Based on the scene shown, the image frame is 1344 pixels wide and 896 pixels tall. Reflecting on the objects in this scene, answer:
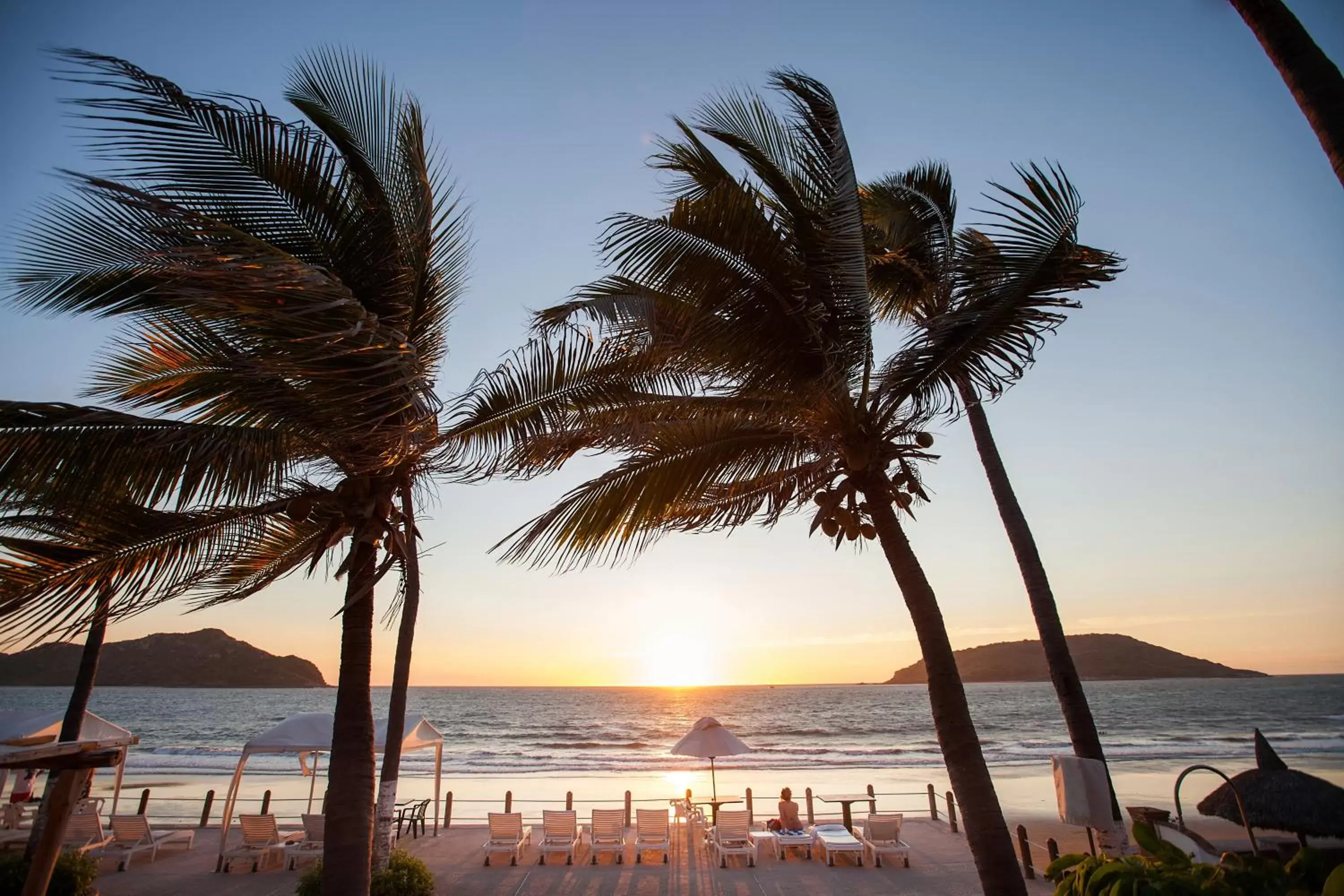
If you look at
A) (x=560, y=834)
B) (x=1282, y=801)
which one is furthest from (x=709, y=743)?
(x=1282, y=801)

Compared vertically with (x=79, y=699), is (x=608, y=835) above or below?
below

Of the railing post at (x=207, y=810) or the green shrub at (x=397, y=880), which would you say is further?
the railing post at (x=207, y=810)

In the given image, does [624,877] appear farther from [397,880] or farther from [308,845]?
[308,845]

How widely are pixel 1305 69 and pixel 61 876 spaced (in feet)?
46.3

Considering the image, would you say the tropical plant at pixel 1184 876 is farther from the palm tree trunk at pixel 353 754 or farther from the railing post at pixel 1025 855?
the railing post at pixel 1025 855

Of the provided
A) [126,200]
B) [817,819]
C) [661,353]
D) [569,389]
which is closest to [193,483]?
[126,200]

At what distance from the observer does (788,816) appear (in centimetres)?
1301

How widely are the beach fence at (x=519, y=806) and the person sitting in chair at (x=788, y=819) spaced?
1.85ft

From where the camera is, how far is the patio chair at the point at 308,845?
464 inches

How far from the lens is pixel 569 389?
6109mm

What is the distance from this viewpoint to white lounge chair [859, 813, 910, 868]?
1156 centimetres

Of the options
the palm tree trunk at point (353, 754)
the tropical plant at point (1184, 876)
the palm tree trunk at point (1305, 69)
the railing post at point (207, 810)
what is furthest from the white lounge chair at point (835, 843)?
the railing post at point (207, 810)

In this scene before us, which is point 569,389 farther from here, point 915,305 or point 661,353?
point 915,305

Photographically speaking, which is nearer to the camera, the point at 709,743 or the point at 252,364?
the point at 252,364
